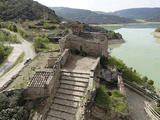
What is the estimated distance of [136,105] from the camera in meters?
16.6

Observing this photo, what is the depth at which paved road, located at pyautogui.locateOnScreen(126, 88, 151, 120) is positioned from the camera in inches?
587

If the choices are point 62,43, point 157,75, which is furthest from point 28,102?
point 157,75

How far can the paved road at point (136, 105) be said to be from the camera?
14915 millimetres

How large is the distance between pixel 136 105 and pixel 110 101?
21.3 feet

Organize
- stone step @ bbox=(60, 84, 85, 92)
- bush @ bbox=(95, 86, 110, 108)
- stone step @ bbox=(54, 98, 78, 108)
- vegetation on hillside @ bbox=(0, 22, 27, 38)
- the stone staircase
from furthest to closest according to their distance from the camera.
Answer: vegetation on hillside @ bbox=(0, 22, 27, 38) → stone step @ bbox=(60, 84, 85, 92) → bush @ bbox=(95, 86, 110, 108) → stone step @ bbox=(54, 98, 78, 108) → the stone staircase

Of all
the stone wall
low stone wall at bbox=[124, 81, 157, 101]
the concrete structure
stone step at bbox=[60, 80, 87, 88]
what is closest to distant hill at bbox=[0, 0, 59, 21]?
the concrete structure

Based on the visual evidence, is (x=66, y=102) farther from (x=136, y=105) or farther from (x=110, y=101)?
(x=136, y=105)

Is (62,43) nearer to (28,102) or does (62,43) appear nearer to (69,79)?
(69,79)

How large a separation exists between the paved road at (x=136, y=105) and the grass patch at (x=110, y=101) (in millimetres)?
3953

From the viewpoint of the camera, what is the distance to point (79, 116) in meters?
10.2

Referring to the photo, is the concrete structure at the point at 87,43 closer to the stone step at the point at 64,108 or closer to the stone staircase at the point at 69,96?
the stone staircase at the point at 69,96

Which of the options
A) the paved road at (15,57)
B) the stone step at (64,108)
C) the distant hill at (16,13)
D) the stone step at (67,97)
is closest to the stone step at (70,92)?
the stone step at (67,97)

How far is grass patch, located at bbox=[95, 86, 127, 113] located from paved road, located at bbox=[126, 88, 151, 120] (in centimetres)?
395

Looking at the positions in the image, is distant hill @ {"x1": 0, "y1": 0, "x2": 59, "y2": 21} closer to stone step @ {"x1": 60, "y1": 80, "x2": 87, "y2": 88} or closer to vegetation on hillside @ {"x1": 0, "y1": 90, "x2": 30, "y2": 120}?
stone step @ {"x1": 60, "y1": 80, "x2": 87, "y2": 88}
